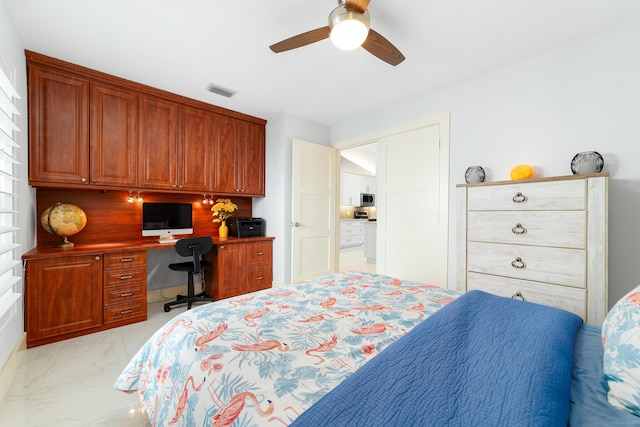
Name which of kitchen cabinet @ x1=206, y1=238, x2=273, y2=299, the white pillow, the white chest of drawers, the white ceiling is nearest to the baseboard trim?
kitchen cabinet @ x1=206, y1=238, x2=273, y2=299

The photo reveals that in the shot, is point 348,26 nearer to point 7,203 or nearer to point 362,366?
point 362,366

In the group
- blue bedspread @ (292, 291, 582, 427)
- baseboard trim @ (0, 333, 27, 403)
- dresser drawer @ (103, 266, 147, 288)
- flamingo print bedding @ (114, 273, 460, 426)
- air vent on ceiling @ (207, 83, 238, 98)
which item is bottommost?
baseboard trim @ (0, 333, 27, 403)

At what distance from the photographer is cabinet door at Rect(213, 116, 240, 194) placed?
3.53 meters

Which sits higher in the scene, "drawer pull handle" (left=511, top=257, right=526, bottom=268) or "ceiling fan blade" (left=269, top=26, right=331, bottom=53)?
"ceiling fan blade" (left=269, top=26, right=331, bottom=53)

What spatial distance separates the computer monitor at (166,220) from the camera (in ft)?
10.4

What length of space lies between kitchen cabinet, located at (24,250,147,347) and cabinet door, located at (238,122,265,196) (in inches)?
62.5

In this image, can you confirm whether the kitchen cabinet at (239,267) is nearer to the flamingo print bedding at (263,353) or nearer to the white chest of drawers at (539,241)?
the flamingo print bedding at (263,353)

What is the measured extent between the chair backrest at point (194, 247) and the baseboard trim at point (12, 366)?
128cm

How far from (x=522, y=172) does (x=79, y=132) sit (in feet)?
13.3

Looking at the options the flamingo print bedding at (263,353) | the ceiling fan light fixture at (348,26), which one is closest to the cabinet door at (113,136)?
the flamingo print bedding at (263,353)

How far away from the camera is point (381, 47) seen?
1858 mm

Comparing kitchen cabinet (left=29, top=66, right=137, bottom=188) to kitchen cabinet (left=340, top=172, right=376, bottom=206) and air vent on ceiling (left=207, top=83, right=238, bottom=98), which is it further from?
kitchen cabinet (left=340, top=172, right=376, bottom=206)

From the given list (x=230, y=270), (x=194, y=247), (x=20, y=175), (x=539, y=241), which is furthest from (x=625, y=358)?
(x=20, y=175)

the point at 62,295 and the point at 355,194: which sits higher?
the point at 355,194
